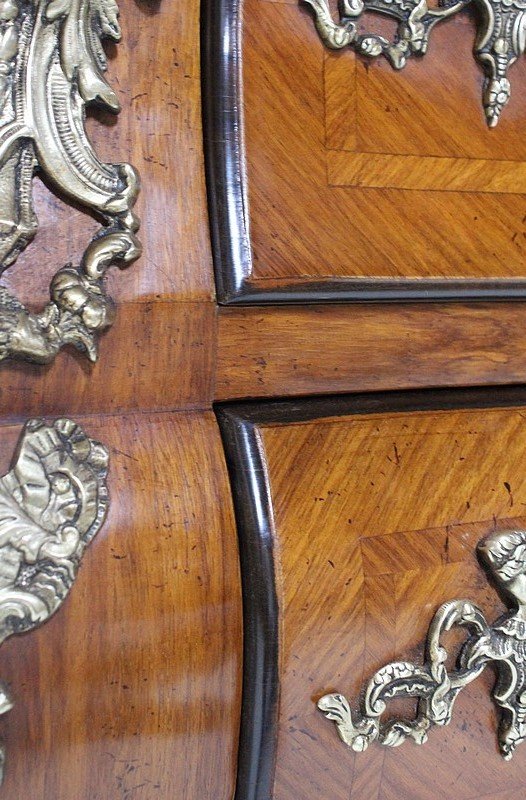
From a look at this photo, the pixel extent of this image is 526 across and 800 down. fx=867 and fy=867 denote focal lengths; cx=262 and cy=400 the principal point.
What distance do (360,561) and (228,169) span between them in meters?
0.17

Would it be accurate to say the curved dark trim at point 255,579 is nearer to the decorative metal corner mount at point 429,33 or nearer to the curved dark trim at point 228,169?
the curved dark trim at point 228,169

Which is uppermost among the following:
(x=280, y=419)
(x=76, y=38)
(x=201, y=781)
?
(x=76, y=38)

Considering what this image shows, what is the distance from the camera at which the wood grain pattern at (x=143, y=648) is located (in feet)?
1.03

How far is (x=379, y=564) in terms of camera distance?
37 cm

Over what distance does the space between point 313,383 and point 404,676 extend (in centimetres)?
13

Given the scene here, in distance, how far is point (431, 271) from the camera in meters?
0.37

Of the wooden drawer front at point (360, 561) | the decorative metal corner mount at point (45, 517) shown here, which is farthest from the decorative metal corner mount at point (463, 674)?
the decorative metal corner mount at point (45, 517)

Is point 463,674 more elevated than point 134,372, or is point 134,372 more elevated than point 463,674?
point 134,372

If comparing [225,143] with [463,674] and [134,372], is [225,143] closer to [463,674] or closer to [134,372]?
[134,372]

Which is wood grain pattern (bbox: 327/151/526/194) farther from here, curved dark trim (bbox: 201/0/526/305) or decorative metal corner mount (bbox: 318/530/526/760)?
decorative metal corner mount (bbox: 318/530/526/760)

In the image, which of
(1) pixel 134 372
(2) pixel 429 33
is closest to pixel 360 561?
(1) pixel 134 372

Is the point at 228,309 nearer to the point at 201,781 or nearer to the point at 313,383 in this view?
the point at 313,383

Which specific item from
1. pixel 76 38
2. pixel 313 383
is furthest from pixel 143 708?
pixel 76 38

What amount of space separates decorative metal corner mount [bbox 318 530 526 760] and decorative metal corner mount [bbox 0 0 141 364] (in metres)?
0.19
